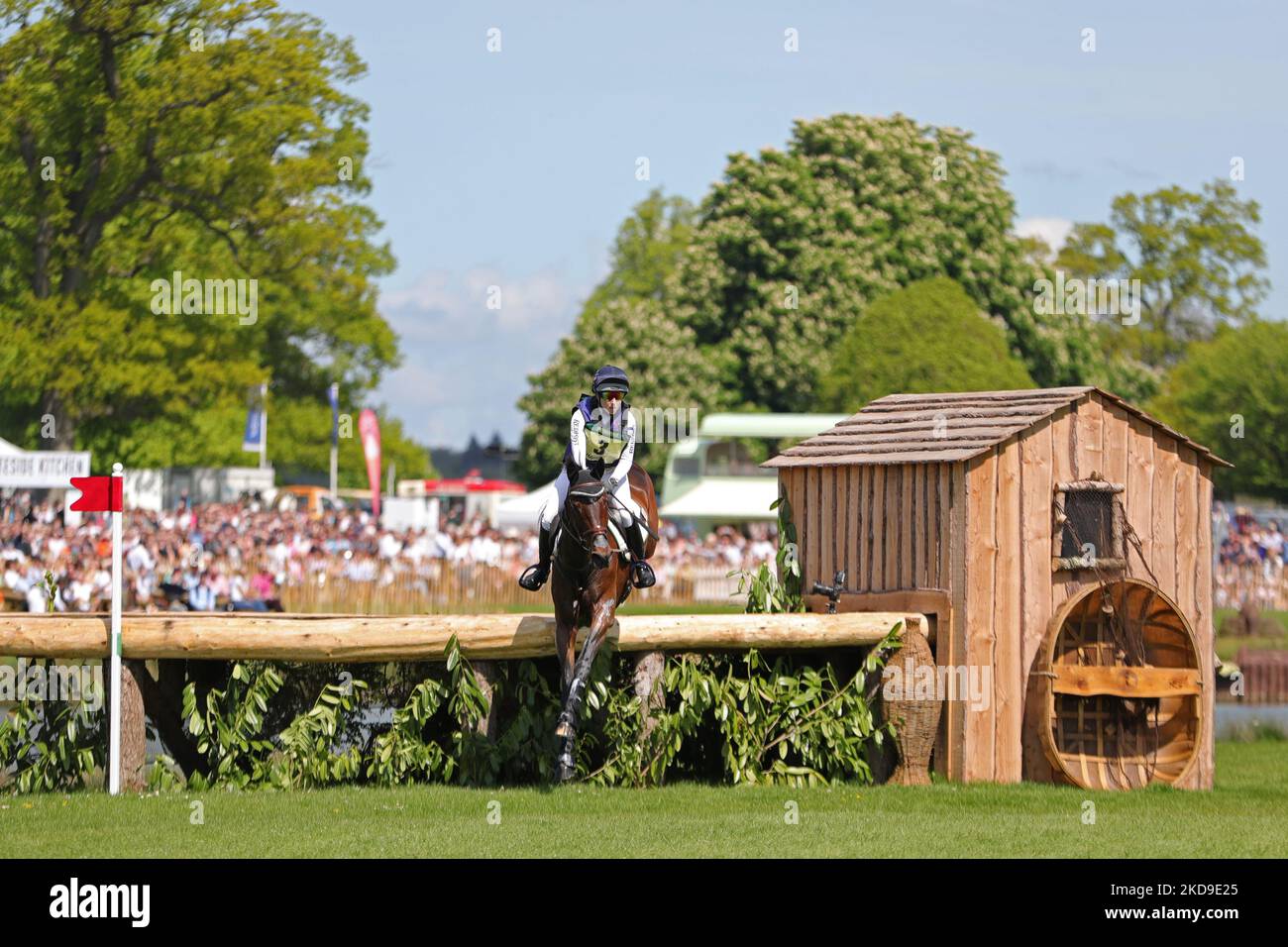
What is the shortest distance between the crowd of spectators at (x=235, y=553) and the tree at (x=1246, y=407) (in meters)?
29.4

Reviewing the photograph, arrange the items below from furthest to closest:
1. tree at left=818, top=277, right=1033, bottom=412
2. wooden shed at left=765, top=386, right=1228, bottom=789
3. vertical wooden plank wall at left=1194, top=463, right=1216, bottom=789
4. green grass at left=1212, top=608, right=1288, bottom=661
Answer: tree at left=818, top=277, right=1033, bottom=412, green grass at left=1212, top=608, right=1288, bottom=661, vertical wooden plank wall at left=1194, top=463, right=1216, bottom=789, wooden shed at left=765, top=386, right=1228, bottom=789

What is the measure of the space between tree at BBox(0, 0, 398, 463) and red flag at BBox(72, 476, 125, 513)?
97.6 ft

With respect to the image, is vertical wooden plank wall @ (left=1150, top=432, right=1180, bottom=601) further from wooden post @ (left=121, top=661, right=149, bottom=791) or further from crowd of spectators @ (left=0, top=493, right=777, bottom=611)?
crowd of spectators @ (left=0, top=493, right=777, bottom=611)

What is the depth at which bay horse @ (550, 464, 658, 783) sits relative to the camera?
13203mm

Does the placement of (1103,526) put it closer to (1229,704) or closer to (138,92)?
(1229,704)

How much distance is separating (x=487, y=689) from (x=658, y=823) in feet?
8.68

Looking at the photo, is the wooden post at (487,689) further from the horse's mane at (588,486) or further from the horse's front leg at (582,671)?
the horse's mane at (588,486)

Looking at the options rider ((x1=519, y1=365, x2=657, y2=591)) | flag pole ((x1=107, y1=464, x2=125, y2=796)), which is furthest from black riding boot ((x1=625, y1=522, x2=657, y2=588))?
flag pole ((x1=107, y1=464, x2=125, y2=796))

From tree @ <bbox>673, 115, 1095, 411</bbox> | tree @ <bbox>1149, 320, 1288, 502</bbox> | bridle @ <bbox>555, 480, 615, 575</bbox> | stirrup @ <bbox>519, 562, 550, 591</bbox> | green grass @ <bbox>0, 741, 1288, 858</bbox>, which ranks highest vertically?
tree @ <bbox>673, 115, 1095, 411</bbox>

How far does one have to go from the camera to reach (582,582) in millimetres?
13469

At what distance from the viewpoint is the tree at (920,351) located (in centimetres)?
5647

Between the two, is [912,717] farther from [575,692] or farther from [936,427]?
[575,692]

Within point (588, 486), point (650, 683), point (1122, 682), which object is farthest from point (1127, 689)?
point (588, 486)

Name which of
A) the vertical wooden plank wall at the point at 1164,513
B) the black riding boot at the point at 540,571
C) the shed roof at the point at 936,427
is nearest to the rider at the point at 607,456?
the black riding boot at the point at 540,571
